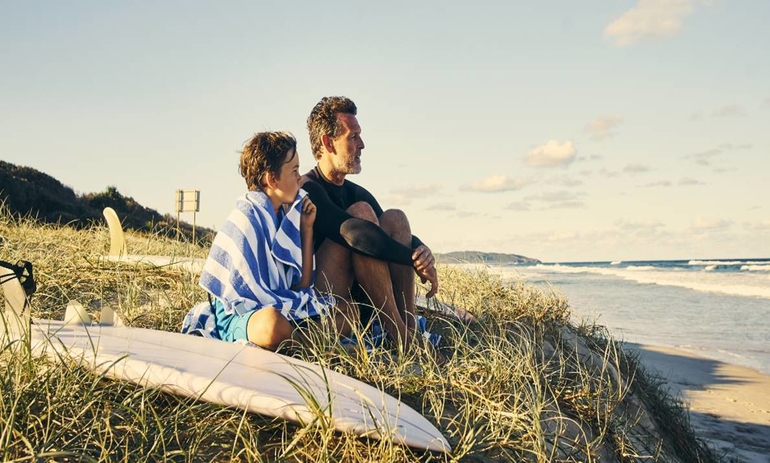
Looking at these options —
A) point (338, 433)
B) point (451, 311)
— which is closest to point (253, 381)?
point (338, 433)

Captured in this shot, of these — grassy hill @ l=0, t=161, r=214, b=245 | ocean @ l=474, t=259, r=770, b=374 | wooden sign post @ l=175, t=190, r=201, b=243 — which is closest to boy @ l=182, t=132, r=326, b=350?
ocean @ l=474, t=259, r=770, b=374

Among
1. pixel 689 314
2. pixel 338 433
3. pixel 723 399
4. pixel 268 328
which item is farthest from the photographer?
pixel 689 314

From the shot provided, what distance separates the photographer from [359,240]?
3.36m

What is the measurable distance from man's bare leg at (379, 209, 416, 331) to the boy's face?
58cm

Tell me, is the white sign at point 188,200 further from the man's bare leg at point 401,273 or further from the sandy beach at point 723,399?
the man's bare leg at point 401,273

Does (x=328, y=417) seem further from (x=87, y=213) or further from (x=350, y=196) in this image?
(x=87, y=213)

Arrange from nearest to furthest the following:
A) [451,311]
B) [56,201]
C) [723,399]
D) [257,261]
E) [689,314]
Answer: [257,261] < [451,311] < [723,399] < [689,314] < [56,201]

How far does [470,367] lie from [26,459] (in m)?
1.85

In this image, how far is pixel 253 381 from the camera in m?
2.54

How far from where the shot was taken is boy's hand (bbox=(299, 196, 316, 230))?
11.1 ft

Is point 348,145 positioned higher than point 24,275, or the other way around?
point 348,145

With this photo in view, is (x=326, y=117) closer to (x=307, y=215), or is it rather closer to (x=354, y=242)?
(x=307, y=215)

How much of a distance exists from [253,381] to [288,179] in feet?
3.63

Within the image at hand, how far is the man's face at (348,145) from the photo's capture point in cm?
371
